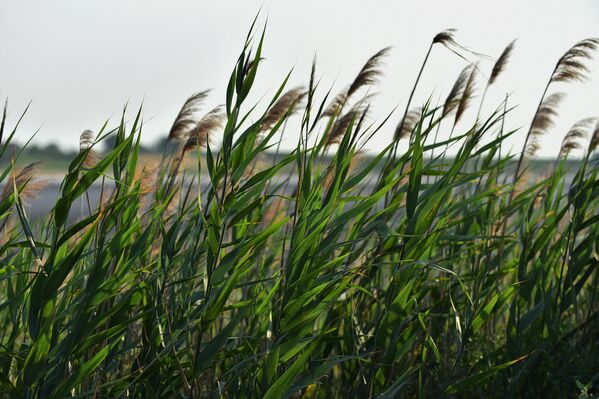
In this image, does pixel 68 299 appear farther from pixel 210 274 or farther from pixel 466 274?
pixel 466 274

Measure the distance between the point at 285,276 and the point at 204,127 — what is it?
0.71 m

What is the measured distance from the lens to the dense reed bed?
284 centimetres

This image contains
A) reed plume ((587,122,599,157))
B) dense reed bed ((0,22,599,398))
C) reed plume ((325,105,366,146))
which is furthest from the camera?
reed plume ((587,122,599,157))

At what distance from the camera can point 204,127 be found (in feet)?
10.7

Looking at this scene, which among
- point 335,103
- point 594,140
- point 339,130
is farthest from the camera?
point 594,140

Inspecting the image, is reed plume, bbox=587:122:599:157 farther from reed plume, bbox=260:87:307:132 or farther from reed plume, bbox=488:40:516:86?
reed plume, bbox=260:87:307:132

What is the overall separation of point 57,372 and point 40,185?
3.08 feet

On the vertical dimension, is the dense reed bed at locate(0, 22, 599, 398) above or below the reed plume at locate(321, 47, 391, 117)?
below

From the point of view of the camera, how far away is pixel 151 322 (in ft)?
10.2

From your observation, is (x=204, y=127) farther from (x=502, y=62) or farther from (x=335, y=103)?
(x=502, y=62)

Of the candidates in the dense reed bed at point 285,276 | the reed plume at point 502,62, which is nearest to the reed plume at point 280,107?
the dense reed bed at point 285,276

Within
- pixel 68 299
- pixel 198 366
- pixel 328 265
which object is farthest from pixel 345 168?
pixel 68 299

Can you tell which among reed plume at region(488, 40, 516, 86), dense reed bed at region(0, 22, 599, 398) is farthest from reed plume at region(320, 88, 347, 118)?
reed plume at region(488, 40, 516, 86)

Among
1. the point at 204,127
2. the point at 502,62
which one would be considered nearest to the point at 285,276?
the point at 204,127
